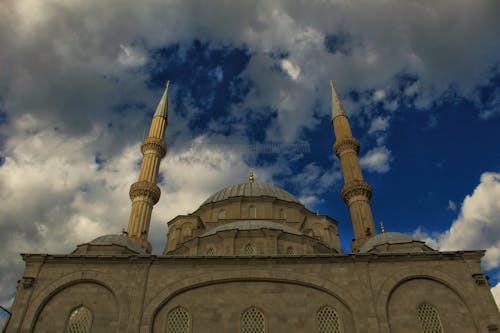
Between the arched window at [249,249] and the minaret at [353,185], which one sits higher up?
the minaret at [353,185]

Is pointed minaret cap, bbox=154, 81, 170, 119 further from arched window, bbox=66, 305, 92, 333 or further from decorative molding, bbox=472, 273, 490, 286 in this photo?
decorative molding, bbox=472, 273, 490, 286

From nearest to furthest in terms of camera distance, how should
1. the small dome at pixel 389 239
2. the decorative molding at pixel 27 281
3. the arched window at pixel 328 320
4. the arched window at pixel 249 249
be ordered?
the arched window at pixel 328 320 < the decorative molding at pixel 27 281 < the small dome at pixel 389 239 < the arched window at pixel 249 249

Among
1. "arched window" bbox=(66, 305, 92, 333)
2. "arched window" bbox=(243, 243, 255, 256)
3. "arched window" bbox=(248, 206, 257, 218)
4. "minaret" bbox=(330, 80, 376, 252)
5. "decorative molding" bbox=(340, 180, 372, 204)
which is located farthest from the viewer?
"decorative molding" bbox=(340, 180, 372, 204)

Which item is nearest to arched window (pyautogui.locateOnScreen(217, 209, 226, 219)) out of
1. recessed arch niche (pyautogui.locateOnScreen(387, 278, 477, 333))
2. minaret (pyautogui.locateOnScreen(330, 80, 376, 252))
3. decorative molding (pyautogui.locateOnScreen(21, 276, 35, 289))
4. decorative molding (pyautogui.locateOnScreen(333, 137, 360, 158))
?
minaret (pyautogui.locateOnScreen(330, 80, 376, 252))

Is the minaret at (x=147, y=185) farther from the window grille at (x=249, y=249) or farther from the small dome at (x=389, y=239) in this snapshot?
the small dome at (x=389, y=239)

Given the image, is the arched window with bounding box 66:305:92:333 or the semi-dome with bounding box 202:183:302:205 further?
the semi-dome with bounding box 202:183:302:205

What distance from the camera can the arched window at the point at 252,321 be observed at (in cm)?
1528

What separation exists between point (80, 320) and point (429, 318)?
13.7 m

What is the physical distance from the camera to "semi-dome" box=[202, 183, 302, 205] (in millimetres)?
28916

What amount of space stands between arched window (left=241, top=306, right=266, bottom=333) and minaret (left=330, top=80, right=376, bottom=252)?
39.2 ft

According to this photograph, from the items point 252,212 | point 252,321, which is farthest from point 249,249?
point 252,212

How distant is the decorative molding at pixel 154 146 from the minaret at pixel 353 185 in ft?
47.3

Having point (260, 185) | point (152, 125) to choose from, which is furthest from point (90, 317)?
point (152, 125)

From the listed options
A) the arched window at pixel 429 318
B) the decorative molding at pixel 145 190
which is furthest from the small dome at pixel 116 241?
the arched window at pixel 429 318
